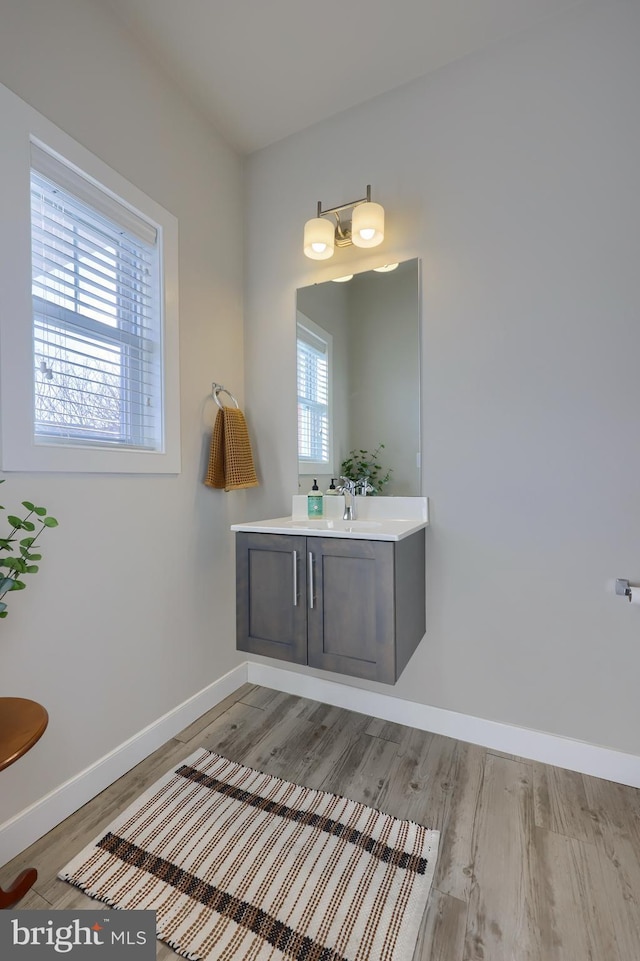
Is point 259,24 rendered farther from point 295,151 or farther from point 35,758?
point 35,758

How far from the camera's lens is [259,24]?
5.21ft

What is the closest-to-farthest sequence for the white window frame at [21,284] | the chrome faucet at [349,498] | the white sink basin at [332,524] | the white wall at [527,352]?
1. the white window frame at [21,284]
2. the white wall at [527,352]
3. the white sink basin at [332,524]
4. the chrome faucet at [349,498]

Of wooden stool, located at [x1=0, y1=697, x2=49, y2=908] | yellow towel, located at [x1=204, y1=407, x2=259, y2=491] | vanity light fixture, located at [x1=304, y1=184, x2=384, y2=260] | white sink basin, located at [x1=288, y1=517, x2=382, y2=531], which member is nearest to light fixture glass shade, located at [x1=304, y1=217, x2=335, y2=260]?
vanity light fixture, located at [x1=304, y1=184, x2=384, y2=260]

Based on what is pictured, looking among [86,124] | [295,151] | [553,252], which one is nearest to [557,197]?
[553,252]

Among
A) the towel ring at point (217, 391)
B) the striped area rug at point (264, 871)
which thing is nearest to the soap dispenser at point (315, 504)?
the towel ring at point (217, 391)

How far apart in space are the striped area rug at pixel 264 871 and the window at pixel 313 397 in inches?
52.4

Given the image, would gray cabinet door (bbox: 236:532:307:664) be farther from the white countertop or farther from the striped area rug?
the striped area rug

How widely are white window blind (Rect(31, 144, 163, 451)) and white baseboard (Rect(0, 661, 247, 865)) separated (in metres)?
1.14

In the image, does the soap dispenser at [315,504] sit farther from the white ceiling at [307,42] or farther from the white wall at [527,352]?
the white ceiling at [307,42]

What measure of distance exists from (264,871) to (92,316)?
185 cm

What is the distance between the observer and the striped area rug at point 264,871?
1.02 m

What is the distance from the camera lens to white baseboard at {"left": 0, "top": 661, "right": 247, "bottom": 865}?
126 centimetres

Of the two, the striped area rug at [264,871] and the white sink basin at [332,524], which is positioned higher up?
the white sink basin at [332,524]

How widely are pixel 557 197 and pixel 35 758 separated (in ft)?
8.57
